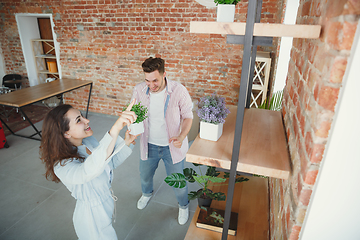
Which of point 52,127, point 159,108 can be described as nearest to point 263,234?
point 159,108

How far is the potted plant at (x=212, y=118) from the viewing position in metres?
1.12

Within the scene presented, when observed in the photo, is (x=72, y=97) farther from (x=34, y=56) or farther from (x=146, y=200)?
(x=146, y=200)

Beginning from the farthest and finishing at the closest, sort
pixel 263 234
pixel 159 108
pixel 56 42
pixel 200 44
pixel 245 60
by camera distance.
→ pixel 56 42 → pixel 200 44 → pixel 159 108 → pixel 263 234 → pixel 245 60

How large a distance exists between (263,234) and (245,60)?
1.07 meters

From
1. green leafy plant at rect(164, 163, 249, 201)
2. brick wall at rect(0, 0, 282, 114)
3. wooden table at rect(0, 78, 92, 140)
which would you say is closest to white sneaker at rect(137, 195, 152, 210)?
green leafy plant at rect(164, 163, 249, 201)

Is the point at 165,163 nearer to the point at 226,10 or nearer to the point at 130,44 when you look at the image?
the point at 226,10

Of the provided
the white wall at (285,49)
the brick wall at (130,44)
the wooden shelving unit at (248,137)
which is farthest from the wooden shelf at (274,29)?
the brick wall at (130,44)

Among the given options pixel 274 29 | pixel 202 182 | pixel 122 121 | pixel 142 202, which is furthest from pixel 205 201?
pixel 142 202

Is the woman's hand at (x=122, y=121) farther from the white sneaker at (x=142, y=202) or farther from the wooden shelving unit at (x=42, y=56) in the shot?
the wooden shelving unit at (x=42, y=56)

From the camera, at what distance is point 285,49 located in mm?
3061

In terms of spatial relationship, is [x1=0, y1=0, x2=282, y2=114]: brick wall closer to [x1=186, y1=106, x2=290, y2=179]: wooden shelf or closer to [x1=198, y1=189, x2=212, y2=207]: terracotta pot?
[x1=186, y1=106, x2=290, y2=179]: wooden shelf

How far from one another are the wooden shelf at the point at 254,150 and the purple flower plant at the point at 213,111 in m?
0.10

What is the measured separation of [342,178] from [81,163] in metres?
1.42

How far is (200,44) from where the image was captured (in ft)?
12.9
